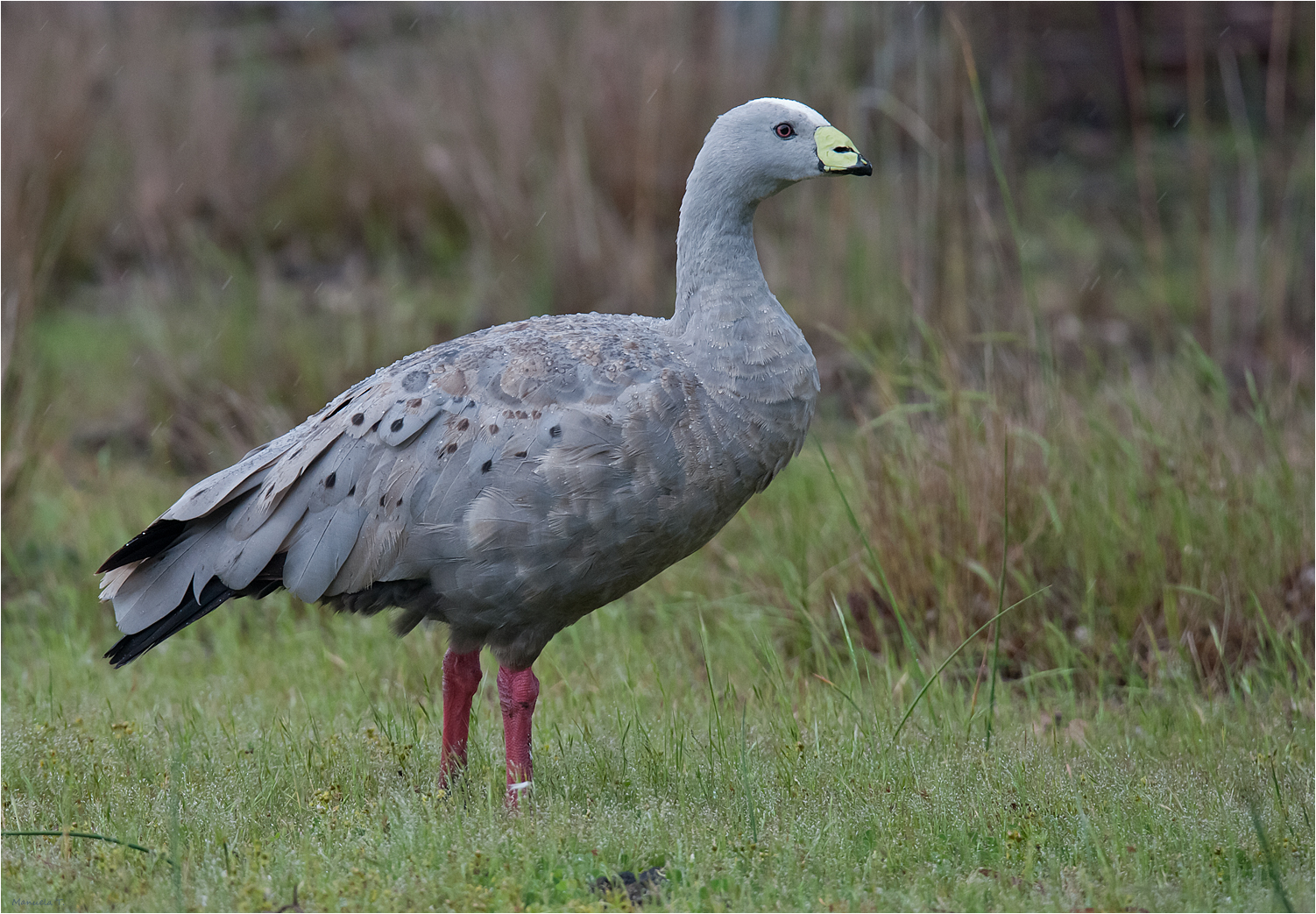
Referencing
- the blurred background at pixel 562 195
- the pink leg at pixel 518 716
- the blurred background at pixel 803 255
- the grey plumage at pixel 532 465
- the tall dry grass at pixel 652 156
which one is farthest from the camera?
the tall dry grass at pixel 652 156

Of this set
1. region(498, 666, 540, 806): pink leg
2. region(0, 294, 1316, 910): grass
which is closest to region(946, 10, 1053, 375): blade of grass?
region(0, 294, 1316, 910): grass

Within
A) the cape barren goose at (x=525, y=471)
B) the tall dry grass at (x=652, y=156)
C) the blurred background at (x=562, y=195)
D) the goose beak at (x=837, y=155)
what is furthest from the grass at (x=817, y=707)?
the goose beak at (x=837, y=155)

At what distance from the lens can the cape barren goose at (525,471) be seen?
3.79 metres

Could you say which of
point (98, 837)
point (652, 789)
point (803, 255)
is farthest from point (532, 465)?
point (803, 255)

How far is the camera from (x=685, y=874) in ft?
11.0

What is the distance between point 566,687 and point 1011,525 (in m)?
1.72

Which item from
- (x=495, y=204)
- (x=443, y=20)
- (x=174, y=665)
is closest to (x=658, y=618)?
(x=174, y=665)

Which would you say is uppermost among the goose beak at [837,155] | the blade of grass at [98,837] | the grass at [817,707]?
the goose beak at [837,155]

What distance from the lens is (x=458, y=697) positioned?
4203 millimetres

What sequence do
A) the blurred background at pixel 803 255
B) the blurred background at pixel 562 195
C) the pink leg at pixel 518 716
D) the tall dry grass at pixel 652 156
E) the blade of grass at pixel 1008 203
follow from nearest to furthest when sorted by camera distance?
1. the pink leg at pixel 518 716
2. the blade of grass at pixel 1008 203
3. the blurred background at pixel 803 255
4. the blurred background at pixel 562 195
5. the tall dry grass at pixel 652 156

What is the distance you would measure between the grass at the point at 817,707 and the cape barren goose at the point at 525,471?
0.46 m

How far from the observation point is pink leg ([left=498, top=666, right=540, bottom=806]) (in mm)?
4000

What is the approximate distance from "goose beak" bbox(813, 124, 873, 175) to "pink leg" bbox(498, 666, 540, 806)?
168 cm

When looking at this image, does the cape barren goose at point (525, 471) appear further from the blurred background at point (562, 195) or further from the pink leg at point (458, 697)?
the blurred background at point (562, 195)
